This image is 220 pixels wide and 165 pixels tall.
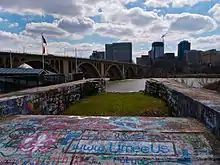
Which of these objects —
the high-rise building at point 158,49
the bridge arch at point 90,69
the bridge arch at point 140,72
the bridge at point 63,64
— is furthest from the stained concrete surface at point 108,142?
the high-rise building at point 158,49

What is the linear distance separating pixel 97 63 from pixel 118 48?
77.4 m

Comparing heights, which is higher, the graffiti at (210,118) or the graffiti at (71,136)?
the graffiti at (210,118)

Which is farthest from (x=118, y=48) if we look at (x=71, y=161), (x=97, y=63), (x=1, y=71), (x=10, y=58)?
(x=71, y=161)

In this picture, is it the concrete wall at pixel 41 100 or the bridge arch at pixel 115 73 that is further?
the bridge arch at pixel 115 73

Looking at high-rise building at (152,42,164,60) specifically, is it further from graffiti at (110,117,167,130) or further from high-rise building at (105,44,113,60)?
graffiti at (110,117,167,130)

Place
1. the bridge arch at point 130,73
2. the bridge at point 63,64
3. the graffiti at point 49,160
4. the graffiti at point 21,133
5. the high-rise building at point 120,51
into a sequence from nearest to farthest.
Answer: the graffiti at point 49,160, the graffiti at point 21,133, the bridge at point 63,64, the bridge arch at point 130,73, the high-rise building at point 120,51

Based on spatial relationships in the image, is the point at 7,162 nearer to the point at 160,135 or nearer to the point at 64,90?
the point at 160,135

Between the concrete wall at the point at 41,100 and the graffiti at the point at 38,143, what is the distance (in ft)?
6.88

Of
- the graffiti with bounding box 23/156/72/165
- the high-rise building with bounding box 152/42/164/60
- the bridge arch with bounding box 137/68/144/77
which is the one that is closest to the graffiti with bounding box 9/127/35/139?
the graffiti with bounding box 23/156/72/165

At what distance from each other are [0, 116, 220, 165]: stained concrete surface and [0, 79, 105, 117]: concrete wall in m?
0.96

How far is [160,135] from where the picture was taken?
4223 mm

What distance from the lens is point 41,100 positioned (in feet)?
25.9

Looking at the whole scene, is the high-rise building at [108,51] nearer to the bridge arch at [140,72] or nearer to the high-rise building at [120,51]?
the high-rise building at [120,51]

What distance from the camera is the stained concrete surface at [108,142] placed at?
347cm
